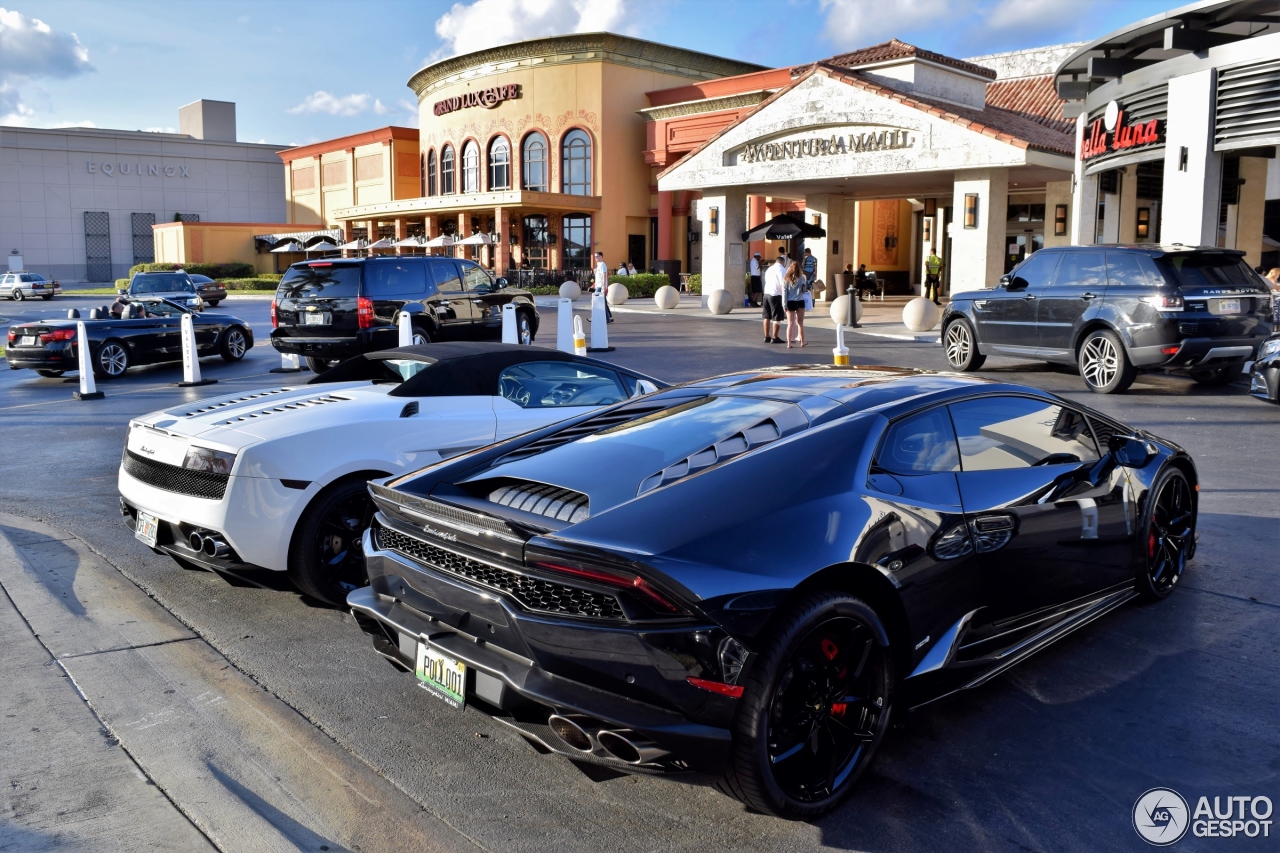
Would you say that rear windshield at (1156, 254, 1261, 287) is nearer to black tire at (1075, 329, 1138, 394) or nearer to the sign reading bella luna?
black tire at (1075, 329, 1138, 394)

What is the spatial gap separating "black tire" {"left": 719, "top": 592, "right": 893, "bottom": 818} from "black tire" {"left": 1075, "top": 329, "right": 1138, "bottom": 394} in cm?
1063

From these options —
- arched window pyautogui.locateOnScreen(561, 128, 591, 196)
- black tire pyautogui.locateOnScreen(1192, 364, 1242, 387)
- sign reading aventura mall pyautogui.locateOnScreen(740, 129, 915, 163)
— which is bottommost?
black tire pyautogui.locateOnScreen(1192, 364, 1242, 387)

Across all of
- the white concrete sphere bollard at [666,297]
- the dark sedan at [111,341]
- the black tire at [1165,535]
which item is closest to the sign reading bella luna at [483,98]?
the white concrete sphere bollard at [666,297]

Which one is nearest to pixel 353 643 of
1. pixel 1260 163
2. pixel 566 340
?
pixel 566 340

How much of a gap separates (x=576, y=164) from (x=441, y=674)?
4548 centimetres

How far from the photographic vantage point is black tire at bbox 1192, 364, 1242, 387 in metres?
13.9

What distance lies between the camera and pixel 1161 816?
344 centimetres

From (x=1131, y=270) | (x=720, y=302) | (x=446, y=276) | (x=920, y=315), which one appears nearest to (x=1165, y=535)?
(x=1131, y=270)

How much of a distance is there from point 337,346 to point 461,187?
3856cm

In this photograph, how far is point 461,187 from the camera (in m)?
52.0

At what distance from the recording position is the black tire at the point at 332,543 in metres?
5.31

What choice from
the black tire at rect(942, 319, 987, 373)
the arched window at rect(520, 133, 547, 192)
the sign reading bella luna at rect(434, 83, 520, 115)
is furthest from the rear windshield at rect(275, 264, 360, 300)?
the sign reading bella luna at rect(434, 83, 520, 115)

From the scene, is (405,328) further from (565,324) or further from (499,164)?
(499,164)

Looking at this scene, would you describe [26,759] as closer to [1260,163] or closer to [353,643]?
[353,643]
